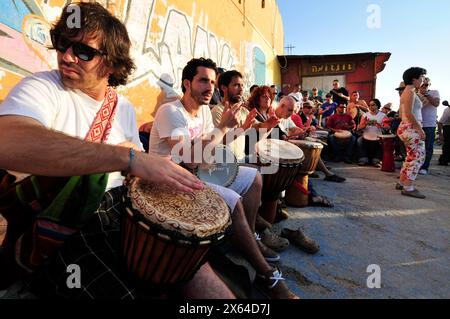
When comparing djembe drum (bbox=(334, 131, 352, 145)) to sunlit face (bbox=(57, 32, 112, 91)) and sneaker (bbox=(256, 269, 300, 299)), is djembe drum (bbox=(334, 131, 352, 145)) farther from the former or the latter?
sunlit face (bbox=(57, 32, 112, 91))

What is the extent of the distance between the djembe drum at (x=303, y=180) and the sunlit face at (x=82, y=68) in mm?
2655

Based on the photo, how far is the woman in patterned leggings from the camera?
4.32 m

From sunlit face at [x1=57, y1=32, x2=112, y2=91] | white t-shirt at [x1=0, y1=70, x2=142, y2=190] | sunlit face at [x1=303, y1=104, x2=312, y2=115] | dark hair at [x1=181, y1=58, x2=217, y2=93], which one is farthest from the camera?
sunlit face at [x1=303, y1=104, x2=312, y2=115]

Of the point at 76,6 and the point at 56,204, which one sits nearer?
the point at 56,204

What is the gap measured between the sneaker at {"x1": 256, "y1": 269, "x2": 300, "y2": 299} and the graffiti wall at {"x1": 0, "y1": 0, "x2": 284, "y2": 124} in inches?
96.4

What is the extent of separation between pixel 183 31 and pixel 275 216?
3959 mm

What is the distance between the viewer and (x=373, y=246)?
2.59 metres

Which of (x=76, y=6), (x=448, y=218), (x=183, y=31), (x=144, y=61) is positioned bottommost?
(x=448, y=218)

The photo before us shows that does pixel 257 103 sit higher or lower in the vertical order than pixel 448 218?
higher

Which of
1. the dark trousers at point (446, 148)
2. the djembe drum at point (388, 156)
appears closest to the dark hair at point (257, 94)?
the djembe drum at point (388, 156)

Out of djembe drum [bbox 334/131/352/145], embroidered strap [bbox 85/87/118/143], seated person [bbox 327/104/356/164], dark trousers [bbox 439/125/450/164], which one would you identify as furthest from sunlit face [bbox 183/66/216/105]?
dark trousers [bbox 439/125/450/164]
